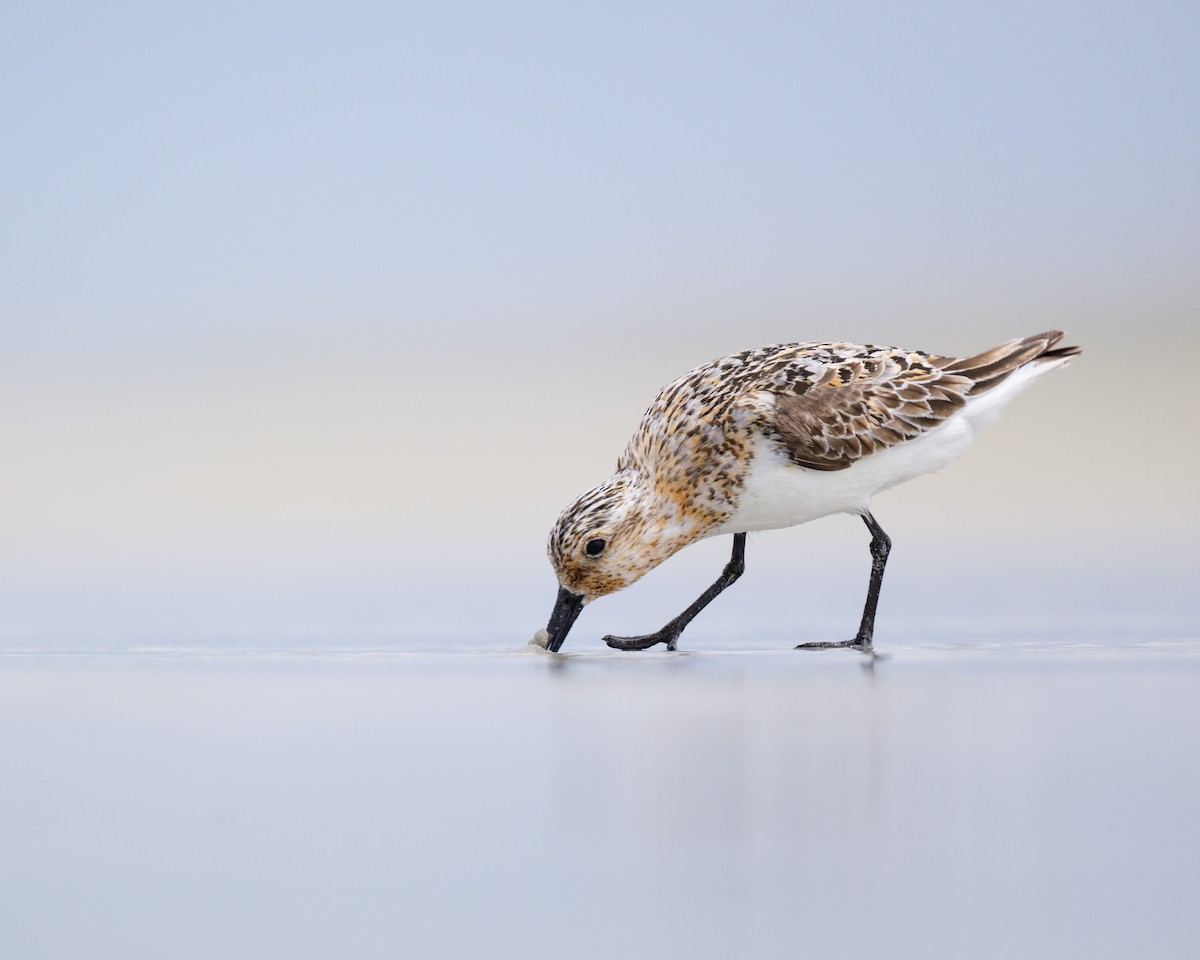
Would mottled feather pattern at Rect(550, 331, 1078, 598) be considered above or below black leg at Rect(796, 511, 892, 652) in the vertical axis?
above

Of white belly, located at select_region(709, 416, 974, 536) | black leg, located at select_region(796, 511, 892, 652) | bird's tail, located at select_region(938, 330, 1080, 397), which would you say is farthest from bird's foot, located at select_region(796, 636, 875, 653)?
bird's tail, located at select_region(938, 330, 1080, 397)

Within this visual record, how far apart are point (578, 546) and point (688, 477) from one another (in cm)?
50

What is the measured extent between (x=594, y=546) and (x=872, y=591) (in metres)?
1.11

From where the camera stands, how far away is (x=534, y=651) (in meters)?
6.06

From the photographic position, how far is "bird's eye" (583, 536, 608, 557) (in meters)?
5.84

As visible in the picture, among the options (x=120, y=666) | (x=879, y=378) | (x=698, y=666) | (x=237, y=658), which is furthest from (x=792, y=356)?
(x=120, y=666)

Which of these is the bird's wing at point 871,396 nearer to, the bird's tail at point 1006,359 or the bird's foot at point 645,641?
the bird's tail at point 1006,359

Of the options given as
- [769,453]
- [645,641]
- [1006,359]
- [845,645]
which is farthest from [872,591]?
[1006,359]

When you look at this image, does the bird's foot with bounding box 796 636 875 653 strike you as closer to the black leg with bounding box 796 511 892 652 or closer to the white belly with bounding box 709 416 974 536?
the black leg with bounding box 796 511 892 652

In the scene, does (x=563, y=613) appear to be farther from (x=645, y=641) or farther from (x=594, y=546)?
(x=645, y=641)

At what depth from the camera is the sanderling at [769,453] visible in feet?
19.3

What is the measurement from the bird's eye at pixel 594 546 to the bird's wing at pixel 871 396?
75 cm

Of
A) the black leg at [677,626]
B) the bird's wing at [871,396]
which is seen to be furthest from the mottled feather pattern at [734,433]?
the black leg at [677,626]

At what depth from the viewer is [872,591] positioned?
6145mm
